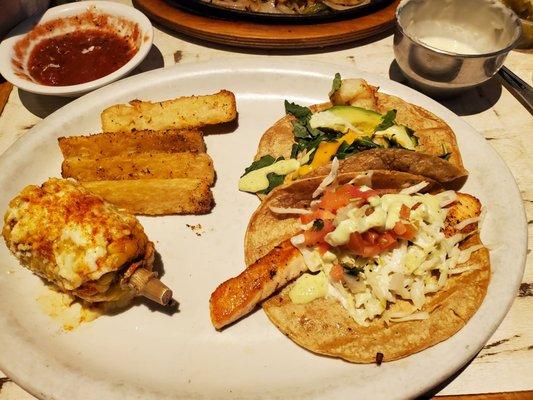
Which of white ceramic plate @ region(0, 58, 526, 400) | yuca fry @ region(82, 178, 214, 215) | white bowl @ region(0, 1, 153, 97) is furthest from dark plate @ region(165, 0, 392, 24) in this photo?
yuca fry @ region(82, 178, 214, 215)

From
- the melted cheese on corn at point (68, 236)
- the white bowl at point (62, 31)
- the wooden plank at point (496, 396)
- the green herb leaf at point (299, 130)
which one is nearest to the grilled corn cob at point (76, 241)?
the melted cheese on corn at point (68, 236)

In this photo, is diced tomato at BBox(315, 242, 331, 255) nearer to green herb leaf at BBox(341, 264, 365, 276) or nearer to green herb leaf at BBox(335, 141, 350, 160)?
green herb leaf at BBox(341, 264, 365, 276)

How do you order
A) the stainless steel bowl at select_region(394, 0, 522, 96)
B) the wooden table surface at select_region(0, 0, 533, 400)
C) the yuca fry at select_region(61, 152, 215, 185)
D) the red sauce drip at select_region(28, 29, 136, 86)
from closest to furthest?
the wooden table surface at select_region(0, 0, 533, 400) < the yuca fry at select_region(61, 152, 215, 185) < the stainless steel bowl at select_region(394, 0, 522, 96) < the red sauce drip at select_region(28, 29, 136, 86)

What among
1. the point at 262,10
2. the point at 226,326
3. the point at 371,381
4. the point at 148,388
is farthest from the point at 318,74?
the point at 148,388

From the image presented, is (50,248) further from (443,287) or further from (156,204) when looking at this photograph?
(443,287)

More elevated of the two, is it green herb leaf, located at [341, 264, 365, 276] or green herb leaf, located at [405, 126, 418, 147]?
green herb leaf, located at [405, 126, 418, 147]

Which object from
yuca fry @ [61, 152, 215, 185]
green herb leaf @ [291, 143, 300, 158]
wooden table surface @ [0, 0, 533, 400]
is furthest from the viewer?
green herb leaf @ [291, 143, 300, 158]

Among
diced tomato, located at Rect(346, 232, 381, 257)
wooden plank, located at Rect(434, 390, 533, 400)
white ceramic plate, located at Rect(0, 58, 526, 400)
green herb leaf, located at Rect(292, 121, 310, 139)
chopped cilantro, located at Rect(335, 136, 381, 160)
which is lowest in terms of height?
wooden plank, located at Rect(434, 390, 533, 400)
